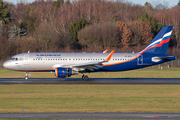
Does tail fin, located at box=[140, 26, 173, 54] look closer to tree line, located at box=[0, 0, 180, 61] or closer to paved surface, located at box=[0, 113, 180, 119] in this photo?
paved surface, located at box=[0, 113, 180, 119]

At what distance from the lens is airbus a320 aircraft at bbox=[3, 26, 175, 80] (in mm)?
41625

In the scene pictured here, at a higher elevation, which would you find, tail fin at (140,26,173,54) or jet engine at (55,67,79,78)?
tail fin at (140,26,173,54)

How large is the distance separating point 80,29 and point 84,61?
69.0 meters

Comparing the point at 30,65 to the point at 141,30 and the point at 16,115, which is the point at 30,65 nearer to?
the point at 16,115

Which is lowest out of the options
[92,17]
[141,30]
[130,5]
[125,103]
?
[125,103]

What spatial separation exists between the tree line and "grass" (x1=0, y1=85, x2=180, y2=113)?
2158 inches

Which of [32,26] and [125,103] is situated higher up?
[32,26]

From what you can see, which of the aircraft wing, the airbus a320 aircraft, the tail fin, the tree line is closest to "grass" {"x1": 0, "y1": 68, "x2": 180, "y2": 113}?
the airbus a320 aircraft

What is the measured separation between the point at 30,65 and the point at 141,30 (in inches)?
2853

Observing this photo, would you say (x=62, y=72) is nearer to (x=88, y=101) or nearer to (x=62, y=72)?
(x=62, y=72)

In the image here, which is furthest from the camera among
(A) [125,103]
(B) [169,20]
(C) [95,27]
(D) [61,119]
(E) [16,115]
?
(B) [169,20]

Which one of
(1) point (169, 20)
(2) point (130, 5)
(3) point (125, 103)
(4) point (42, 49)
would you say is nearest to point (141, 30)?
(1) point (169, 20)

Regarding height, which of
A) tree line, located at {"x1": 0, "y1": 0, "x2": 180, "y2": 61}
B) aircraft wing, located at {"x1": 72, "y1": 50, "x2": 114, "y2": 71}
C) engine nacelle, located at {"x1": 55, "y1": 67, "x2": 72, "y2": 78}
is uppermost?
tree line, located at {"x1": 0, "y1": 0, "x2": 180, "y2": 61}

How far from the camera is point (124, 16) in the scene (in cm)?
14100
